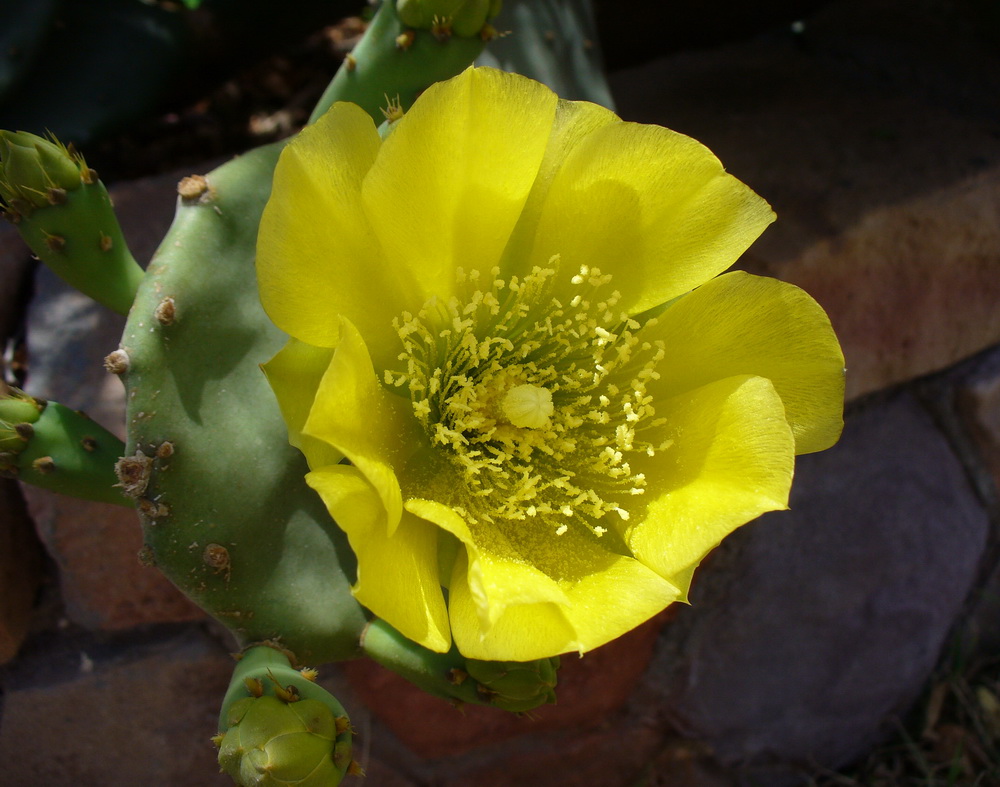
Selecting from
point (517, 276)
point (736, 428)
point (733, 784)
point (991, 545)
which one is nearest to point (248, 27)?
point (517, 276)

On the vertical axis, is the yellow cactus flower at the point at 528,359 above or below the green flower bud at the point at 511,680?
above

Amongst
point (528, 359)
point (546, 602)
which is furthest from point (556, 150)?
point (546, 602)

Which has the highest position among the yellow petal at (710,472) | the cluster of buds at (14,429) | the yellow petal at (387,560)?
the cluster of buds at (14,429)

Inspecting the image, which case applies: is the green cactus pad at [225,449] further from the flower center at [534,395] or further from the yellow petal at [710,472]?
the yellow petal at [710,472]

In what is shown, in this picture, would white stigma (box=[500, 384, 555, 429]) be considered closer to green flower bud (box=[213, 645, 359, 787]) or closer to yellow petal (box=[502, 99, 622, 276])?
yellow petal (box=[502, 99, 622, 276])

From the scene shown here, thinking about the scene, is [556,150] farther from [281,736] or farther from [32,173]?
[281,736]

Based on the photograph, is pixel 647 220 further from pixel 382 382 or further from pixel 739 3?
pixel 739 3

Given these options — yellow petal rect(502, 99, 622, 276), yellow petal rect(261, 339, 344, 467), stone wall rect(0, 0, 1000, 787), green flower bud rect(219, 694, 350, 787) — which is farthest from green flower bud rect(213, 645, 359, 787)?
stone wall rect(0, 0, 1000, 787)

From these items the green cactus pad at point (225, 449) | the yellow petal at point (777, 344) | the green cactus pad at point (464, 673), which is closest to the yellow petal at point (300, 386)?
the green cactus pad at point (225, 449)
